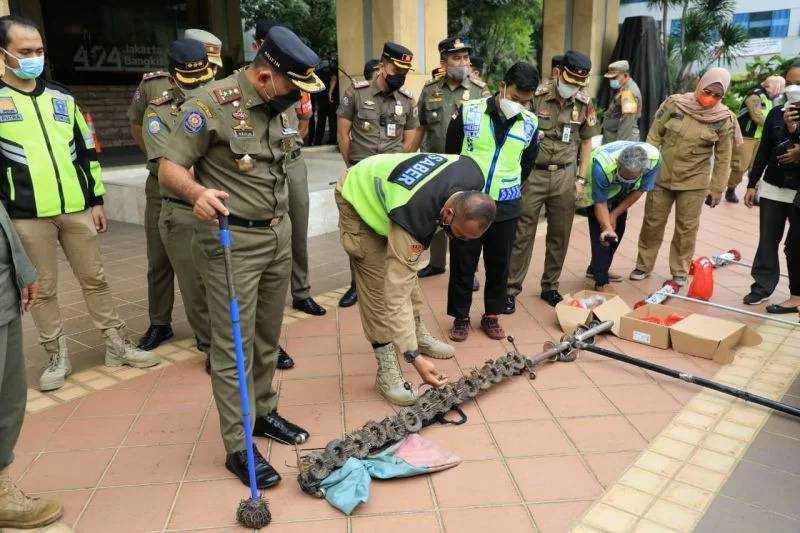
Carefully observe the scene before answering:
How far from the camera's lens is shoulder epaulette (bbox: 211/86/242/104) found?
7.69ft

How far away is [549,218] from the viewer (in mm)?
4824

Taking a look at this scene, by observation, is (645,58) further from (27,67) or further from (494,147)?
(27,67)

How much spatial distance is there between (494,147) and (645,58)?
7.67 m

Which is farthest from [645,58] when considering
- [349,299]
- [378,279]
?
[378,279]

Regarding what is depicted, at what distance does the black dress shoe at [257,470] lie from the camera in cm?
257

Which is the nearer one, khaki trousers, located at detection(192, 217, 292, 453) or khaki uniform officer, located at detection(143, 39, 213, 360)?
khaki trousers, located at detection(192, 217, 292, 453)

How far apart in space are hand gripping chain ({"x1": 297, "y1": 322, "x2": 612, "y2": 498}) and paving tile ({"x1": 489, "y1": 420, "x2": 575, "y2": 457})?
0.27 meters

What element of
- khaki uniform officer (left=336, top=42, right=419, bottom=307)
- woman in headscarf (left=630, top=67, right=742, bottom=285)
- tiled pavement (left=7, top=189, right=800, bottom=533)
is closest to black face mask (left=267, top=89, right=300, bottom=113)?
tiled pavement (left=7, top=189, right=800, bottom=533)

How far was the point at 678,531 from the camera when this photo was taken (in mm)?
2344

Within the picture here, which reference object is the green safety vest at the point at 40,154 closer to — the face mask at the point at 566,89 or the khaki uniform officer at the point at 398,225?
the khaki uniform officer at the point at 398,225

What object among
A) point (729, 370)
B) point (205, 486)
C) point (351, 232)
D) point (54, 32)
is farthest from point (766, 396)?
point (54, 32)

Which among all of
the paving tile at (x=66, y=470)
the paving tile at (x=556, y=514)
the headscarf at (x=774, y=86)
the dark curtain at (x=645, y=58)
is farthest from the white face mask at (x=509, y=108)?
the dark curtain at (x=645, y=58)

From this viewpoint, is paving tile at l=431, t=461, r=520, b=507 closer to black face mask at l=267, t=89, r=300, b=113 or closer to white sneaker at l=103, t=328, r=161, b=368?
black face mask at l=267, t=89, r=300, b=113

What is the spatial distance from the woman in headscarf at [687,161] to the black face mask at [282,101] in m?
3.70
